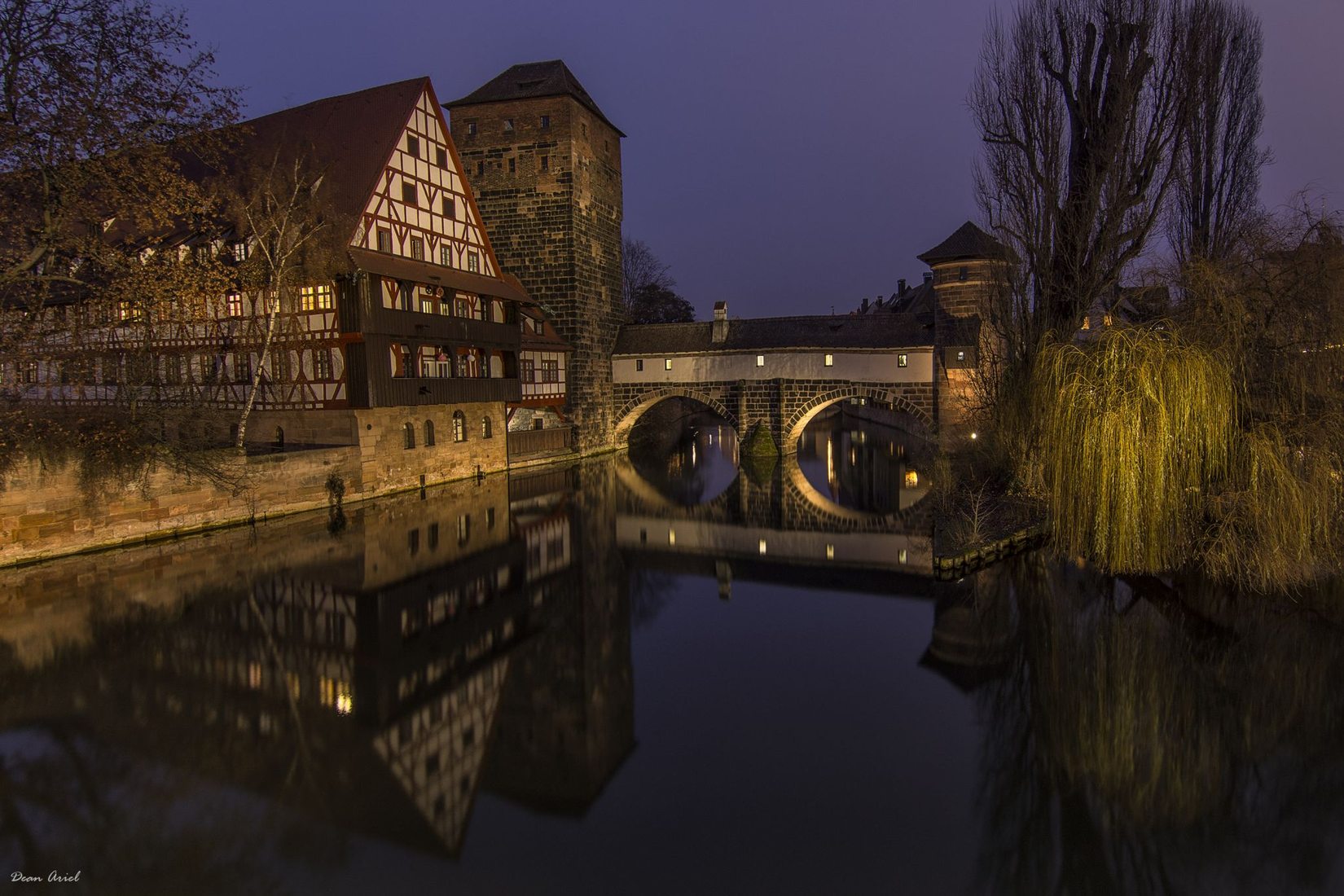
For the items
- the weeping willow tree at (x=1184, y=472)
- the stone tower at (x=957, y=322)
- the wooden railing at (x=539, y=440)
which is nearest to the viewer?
the weeping willow tree at (x=1184, y=472)

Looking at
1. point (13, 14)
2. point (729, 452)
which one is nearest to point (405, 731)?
point (13, 14)

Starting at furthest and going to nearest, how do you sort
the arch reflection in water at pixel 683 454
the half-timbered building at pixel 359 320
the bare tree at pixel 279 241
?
the arch reflection in water at pixel 683 454, the half-timbered building at pixel 359 320, the bare tree at pixel 279 241

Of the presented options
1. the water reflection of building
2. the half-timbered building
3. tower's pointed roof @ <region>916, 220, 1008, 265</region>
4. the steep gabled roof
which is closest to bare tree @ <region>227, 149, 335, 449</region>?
the half-timbered building

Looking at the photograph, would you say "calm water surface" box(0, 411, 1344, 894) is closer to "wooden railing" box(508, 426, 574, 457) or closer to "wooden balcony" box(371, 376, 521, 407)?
"wooden balcony" box(371, 376, 521, 407)

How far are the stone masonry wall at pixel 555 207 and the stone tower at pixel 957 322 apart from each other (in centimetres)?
1226

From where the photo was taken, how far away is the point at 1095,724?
6527 millimetres

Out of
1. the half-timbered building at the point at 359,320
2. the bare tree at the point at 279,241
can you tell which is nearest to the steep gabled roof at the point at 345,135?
the half-timbered building at the point at 359,320

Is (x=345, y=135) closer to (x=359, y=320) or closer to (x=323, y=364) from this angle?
(x=359, y=320)

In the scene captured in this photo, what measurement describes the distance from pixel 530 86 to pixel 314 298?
44.2 ft

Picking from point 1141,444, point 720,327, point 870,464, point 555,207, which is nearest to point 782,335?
point 720,327

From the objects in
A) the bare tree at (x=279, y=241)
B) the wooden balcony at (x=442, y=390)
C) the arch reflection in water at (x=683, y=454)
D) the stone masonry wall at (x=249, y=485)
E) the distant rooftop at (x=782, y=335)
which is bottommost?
the arch reflection in water at (x=683, y=454)

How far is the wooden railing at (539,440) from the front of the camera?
80.7 ft

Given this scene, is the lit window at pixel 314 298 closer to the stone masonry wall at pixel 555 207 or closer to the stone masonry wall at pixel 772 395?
the stone masonry wall at pixel 555 207

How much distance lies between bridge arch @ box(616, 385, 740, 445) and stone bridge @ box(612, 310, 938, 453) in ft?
0.11
